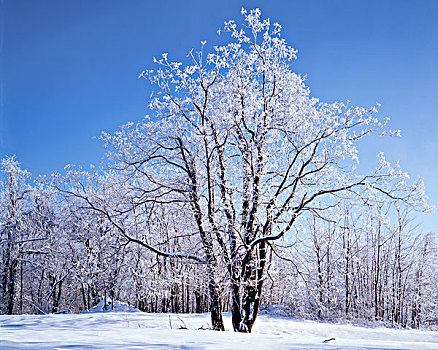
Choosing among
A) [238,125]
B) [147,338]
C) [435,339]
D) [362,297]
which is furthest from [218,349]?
[362,297]

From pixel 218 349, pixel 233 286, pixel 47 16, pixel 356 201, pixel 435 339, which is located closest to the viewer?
pixel 218 349

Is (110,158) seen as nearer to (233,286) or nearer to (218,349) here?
(233,286)

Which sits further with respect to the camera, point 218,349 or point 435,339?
point 435,339

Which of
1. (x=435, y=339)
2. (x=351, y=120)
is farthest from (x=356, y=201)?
(x=435, y=339)

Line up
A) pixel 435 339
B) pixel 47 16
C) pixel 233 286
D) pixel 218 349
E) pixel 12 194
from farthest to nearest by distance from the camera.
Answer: pixel 12 194
pixel 435 339
pixel 233 286
pixel 47 16
pixel 218 349

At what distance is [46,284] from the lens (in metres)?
21.9

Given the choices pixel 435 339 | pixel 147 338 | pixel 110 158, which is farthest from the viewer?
pixel 435 339

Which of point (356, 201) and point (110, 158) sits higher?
point (110, 158)

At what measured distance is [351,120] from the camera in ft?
29.1

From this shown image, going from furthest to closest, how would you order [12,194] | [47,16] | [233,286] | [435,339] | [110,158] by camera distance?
[12,194] < [435,339] < [110,158] < [233,286] < [47,16]

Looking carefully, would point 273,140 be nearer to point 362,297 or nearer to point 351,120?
point 351,120

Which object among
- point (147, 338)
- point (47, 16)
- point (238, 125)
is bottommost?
point (147, 338)

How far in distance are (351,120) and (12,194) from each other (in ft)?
54.2

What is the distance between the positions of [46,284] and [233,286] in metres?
18.1
